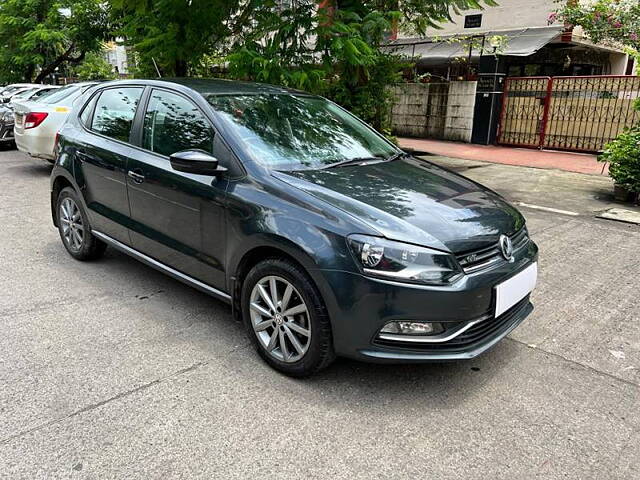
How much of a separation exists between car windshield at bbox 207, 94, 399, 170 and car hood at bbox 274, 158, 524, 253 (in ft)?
0.66

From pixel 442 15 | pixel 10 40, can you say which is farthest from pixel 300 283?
pixel 10 40

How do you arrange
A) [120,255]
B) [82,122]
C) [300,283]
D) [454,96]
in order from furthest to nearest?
[454,96]
[120,255]
[82,122]
[300,283]

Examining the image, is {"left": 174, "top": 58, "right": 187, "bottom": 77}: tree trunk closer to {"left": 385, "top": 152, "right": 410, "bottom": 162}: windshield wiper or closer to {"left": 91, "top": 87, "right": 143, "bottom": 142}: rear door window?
{"left": 91, "top": 87, "right": 143, "bottom": 142}: rear door window

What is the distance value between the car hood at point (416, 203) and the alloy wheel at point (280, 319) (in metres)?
0.58

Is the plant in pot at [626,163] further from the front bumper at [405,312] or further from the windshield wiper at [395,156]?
the front bumper at [405,312]

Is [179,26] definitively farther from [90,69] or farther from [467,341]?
[90,69]

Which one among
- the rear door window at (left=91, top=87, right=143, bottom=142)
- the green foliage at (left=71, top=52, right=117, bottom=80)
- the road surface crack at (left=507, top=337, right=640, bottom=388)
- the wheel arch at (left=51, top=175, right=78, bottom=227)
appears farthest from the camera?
the green foliage at (left=71, top=52, right=117, bottom=80)

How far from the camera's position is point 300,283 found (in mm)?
2932

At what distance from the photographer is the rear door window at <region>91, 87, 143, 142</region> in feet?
14.0

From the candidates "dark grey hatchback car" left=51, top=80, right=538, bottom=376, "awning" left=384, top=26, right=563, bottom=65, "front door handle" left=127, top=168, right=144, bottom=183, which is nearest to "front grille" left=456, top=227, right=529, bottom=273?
"dark grey hatchback car" left=51, top=80, right=538, bottom=376

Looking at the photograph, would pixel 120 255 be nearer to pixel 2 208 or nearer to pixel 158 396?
pixel 158 396

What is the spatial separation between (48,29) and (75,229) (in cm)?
1969

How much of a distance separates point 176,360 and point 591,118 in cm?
1278

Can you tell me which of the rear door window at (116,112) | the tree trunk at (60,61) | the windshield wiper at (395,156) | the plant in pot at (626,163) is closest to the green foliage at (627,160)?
the plant in pot at (626,163)
